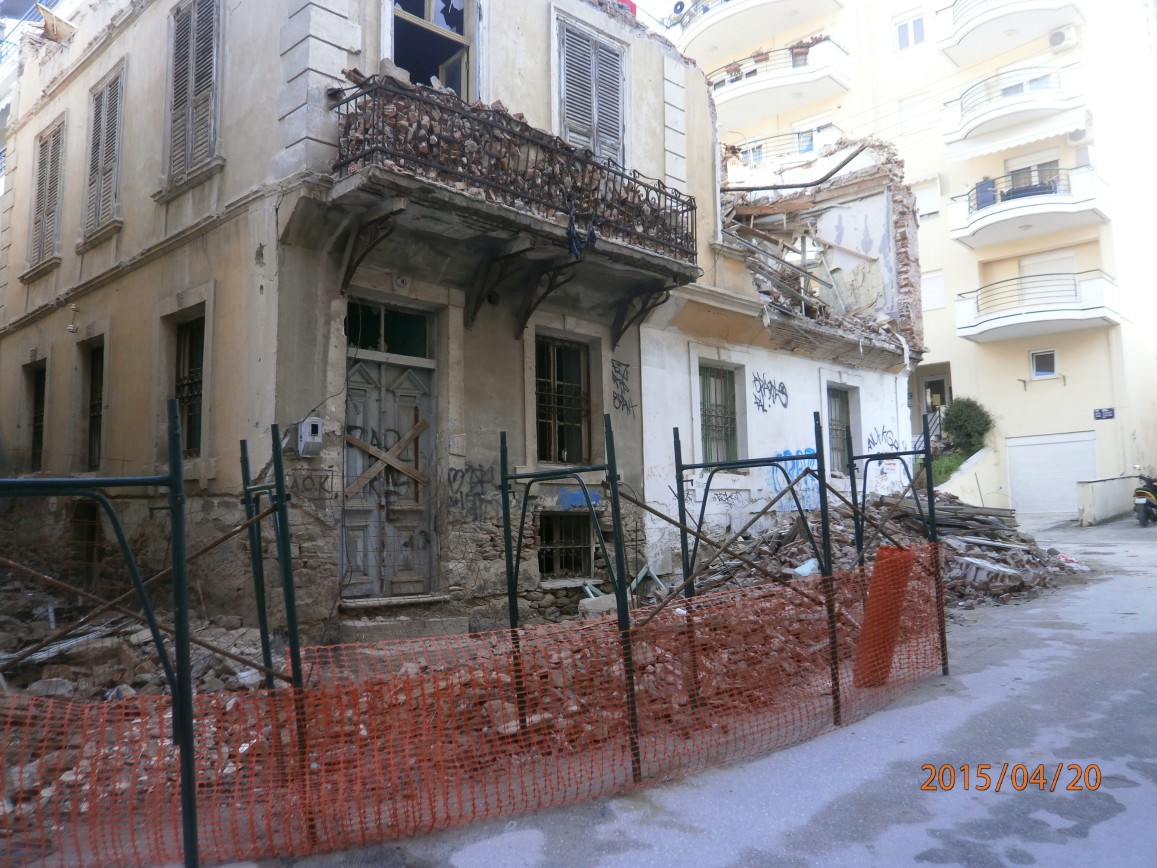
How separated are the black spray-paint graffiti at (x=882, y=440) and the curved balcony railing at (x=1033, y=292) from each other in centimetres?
1190

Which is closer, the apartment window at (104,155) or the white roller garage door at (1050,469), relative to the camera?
the apartment window at (104,155)

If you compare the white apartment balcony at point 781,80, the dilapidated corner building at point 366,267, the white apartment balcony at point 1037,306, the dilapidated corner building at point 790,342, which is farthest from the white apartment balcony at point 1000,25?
the dilapidated corner building at point 366,267

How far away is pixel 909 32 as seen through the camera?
31531 mm

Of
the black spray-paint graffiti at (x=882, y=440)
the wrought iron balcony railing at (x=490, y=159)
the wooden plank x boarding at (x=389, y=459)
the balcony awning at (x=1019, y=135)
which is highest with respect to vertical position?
the balcony awning at (x=1019, y=135)

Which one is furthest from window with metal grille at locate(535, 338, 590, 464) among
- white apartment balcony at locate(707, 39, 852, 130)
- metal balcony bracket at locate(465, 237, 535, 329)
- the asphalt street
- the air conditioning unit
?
white apartment balcony at locate(707, 39, 852, 130)

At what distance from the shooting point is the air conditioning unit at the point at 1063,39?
26270mm

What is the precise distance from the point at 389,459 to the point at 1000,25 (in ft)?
87.8

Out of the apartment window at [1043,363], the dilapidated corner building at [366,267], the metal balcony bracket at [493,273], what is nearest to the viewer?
the dilapidated corner building at [366,267]

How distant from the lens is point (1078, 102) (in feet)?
83.1

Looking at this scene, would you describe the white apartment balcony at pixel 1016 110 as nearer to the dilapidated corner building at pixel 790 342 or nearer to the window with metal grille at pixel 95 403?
the dilapidated corner building at pixel 790 342

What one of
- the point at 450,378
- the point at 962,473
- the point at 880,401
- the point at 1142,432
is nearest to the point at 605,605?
the point at 450,378

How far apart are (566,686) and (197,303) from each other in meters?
Answer: 6.41
